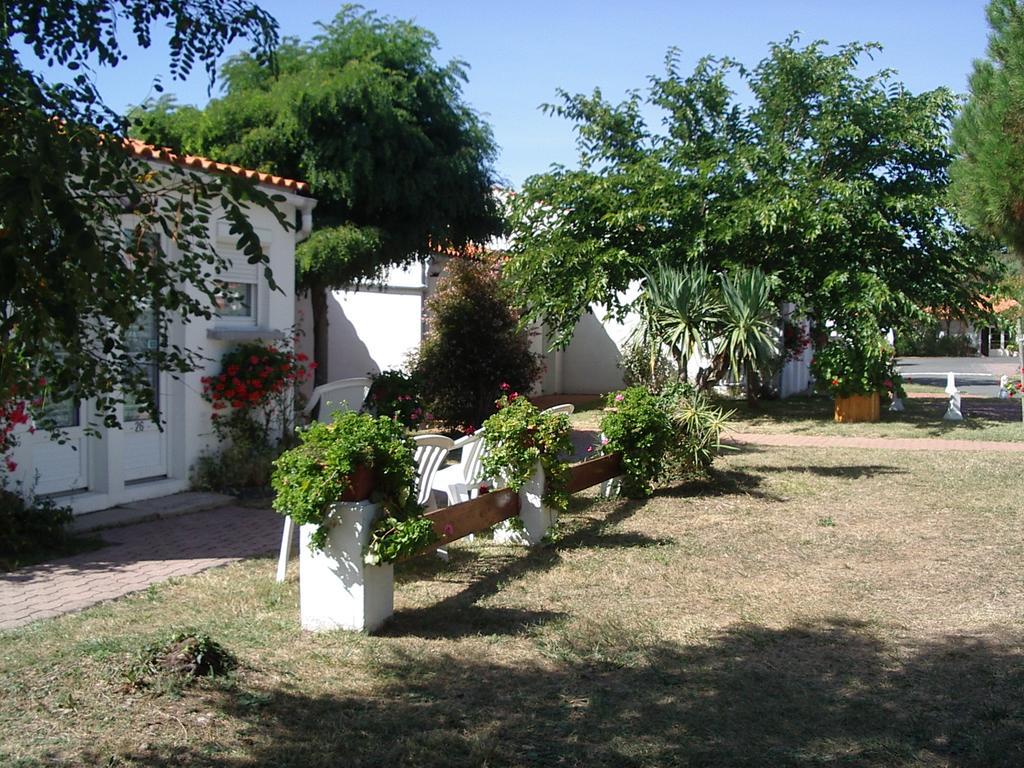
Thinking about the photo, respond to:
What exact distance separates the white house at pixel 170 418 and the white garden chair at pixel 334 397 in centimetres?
117

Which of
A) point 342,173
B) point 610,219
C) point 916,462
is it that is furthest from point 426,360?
point 916,462

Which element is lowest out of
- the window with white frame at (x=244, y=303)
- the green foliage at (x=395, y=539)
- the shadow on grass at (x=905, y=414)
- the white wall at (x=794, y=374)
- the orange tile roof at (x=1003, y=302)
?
the green foliage at (x=395, y=539)

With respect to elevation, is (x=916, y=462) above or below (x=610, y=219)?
below

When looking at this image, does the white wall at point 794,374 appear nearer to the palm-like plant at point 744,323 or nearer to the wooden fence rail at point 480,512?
the palm-like plant at point 744,323

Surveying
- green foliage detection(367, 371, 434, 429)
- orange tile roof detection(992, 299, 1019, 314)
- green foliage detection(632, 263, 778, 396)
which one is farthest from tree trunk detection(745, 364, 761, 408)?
green foliage detection(632, 263, 778, 396)

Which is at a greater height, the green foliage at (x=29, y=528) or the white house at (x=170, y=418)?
the white house at (x=170, y=418)

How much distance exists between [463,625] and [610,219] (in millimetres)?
11912

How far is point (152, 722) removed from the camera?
13.4 ft

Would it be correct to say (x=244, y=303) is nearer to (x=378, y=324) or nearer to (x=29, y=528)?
(x=29, y=528)

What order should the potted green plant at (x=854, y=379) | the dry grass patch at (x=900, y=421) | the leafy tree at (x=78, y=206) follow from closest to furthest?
the leafy tree at (x=78, y=206), the dry grass patch at (x=900, y=421), the potted green plant at (x=854, y=379)

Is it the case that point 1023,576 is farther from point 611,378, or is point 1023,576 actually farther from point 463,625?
point 611,378

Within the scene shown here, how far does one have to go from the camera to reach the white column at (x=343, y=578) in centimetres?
539

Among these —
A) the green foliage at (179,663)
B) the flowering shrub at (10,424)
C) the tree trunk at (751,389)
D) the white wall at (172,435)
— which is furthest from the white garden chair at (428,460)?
the tree trunk at (751,389)

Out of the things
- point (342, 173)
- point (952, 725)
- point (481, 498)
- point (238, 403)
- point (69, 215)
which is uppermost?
point (342, 173)
